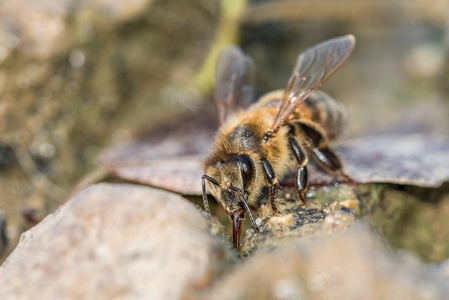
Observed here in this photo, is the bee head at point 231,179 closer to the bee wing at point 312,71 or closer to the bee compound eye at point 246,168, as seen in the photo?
the bee compound eye at point 246,168

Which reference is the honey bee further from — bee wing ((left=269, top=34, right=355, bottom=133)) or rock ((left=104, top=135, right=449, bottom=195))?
rock ((left=104, top=135, right=449, bottom=195))

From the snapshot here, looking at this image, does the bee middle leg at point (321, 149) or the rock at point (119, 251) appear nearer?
the rock at point (119, 251)

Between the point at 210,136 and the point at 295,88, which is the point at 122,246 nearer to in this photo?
the point at 295,88

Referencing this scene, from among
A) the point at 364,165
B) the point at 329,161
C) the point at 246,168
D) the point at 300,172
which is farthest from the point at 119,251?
the point at 364,165

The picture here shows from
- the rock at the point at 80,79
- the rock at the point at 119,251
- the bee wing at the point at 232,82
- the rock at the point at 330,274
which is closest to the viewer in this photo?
the rock at the point at 330,274

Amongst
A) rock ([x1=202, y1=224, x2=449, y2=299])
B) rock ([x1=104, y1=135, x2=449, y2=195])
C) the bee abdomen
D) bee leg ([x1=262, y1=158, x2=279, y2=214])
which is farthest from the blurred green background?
rock ([x1=202, y1=224, x2=449, y2=299])

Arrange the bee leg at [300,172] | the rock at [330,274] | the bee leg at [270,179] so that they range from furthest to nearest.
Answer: the bee leg at [300,172]
the bee leg at [270,179]
the rock at [330,274]

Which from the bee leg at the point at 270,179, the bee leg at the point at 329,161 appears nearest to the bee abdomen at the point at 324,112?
the bee leg at the point at 329,161

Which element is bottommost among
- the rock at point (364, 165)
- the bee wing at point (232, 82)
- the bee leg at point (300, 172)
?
the rock at point (364, 165)
